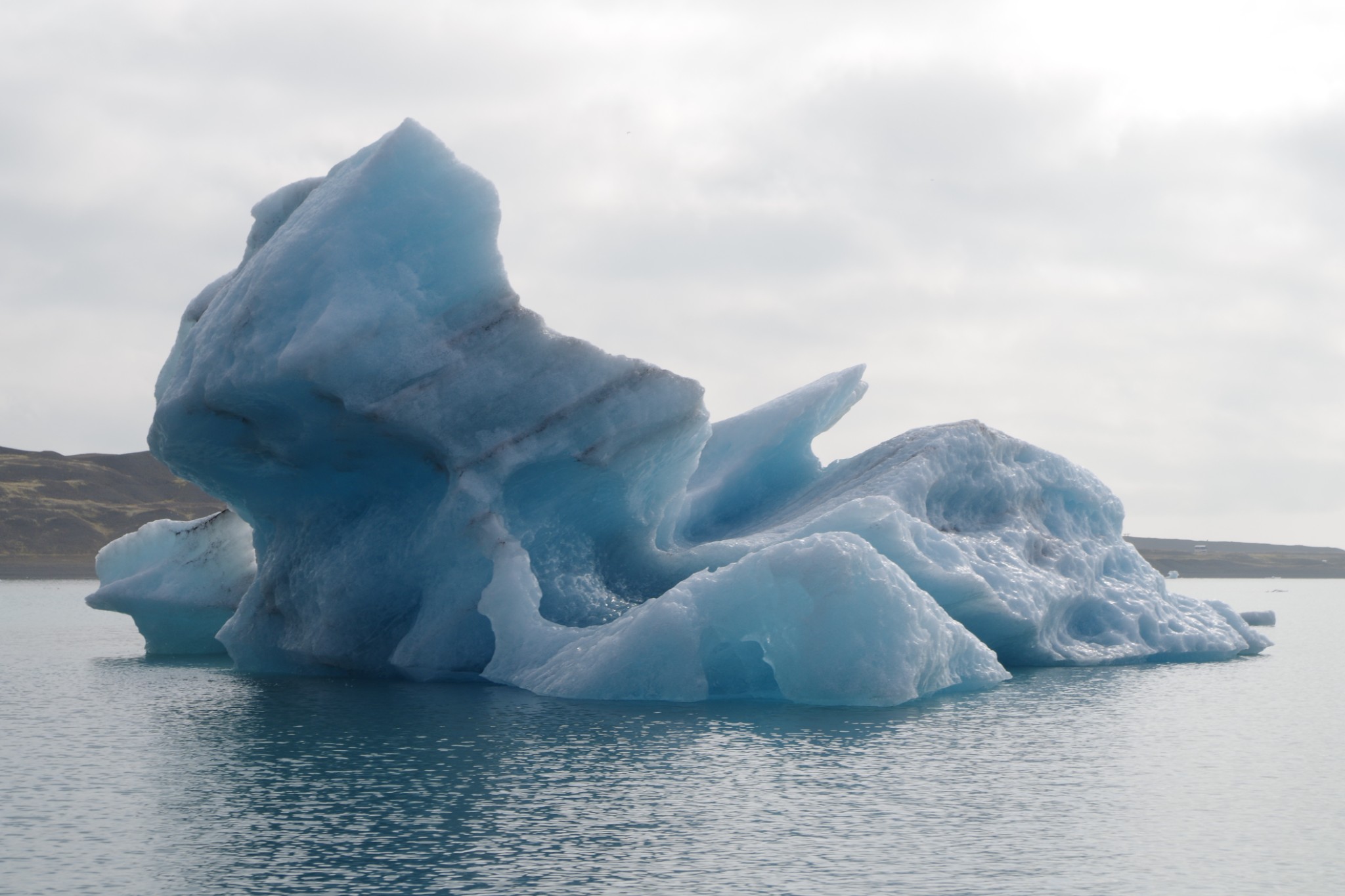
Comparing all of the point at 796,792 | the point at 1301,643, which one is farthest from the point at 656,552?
the point at 1301,643

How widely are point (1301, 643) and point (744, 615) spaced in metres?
14.1

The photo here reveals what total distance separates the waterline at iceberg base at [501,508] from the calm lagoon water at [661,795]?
1.93 feet

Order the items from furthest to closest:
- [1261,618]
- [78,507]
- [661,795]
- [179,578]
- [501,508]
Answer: [78,507], [1261,618], [179,578], [501,508], [661,795]

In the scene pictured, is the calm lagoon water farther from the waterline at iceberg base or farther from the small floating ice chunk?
the small floating ice chunk

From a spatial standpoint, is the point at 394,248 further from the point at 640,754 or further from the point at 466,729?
the point at 640,754

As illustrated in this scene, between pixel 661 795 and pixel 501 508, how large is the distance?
17.9 ft

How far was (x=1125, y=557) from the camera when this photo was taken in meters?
15.2

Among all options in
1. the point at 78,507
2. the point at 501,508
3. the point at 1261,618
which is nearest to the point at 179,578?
the point at 501,508

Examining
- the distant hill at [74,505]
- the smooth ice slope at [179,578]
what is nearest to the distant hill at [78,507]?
the distant hill at [74,505]

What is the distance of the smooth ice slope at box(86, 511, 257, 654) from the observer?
15.8 meters

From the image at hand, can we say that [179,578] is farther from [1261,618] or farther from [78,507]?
[78,507]

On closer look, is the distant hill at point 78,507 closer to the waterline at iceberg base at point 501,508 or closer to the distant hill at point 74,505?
the distant hill at point 74,505

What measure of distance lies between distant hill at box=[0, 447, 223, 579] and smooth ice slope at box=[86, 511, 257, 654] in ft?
141

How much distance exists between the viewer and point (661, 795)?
22.0 feet
